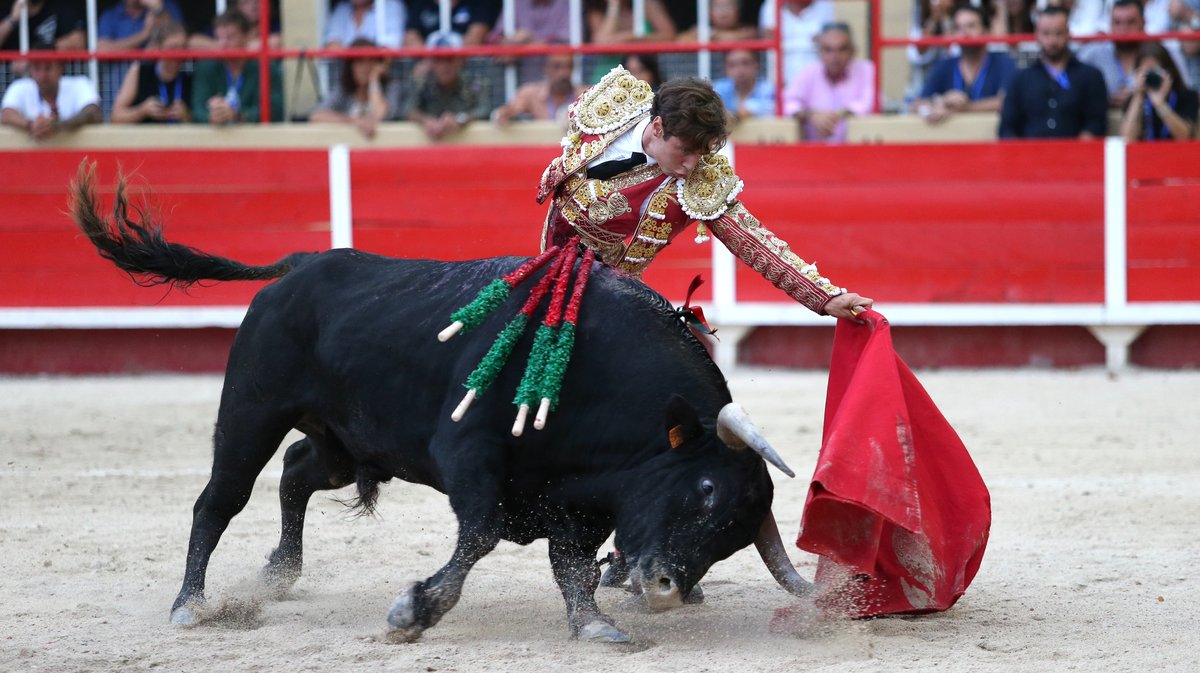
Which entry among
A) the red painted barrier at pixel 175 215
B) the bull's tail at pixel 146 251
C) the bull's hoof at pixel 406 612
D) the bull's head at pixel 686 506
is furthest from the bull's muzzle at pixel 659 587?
the red painted barrier at pixel 175 215

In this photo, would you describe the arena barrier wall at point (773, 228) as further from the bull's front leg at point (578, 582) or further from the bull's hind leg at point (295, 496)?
the bull's front leg at point (578, 582)

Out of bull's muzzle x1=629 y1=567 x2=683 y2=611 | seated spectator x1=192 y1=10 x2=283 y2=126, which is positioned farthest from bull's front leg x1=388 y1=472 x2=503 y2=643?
seated spectator x1=192 y1=10 x2=283 y2=126

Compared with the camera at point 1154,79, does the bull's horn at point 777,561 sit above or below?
below

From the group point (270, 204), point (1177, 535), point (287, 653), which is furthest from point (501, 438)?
point (270, 204)

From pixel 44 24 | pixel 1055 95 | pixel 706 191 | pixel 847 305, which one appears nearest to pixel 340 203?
pixel 44 24

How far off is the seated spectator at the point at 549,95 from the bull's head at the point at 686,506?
15.0 feet

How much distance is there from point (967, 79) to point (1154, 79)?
851 millimetres

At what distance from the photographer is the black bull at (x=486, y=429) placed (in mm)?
2877

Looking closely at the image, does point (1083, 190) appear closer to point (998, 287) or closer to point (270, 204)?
point (998, 287)

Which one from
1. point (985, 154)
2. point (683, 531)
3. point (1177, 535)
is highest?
point (985, 154)

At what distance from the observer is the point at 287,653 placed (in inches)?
115

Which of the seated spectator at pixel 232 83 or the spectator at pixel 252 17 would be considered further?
the spectator at pixel 252 17

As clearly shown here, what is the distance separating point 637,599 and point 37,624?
1283 millimetres

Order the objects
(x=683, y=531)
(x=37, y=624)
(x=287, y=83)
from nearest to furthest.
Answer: (x=683, y=531) < (x=37, y=624) < (x=287, y=83)
